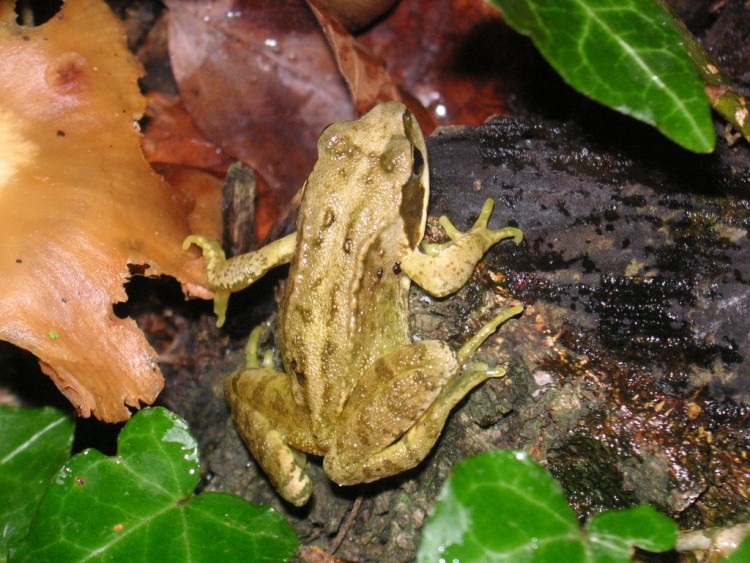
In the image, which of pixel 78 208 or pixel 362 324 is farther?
pixel 362 324

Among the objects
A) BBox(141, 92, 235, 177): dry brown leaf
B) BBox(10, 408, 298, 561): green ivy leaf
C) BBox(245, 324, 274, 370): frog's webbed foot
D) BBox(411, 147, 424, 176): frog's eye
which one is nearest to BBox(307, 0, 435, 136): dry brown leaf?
BBox(411, 147, 424, 176): frog's eye

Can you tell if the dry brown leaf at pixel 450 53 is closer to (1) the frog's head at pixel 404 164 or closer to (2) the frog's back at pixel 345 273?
(1) the frog's head at pixel 404 164

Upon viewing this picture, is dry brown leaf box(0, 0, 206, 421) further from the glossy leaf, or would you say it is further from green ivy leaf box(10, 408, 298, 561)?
the glossy leaf

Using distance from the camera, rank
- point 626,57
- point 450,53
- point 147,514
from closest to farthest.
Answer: point 626,57, point 147,514, point 450,53

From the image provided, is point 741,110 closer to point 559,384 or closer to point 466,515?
point 559,384

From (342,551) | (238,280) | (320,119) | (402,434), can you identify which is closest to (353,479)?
(402,434)

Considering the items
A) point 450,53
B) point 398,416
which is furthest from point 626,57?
point 450,53

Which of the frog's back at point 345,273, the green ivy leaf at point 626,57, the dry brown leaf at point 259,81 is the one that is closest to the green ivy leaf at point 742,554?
the green ivy leaf at point 626,57

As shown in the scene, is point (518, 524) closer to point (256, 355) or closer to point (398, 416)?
point (398, 416)
